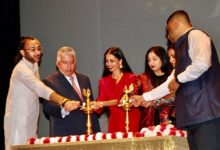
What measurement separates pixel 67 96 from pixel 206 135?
1.45 m

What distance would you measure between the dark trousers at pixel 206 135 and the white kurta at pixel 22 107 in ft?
5.17

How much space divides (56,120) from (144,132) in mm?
1285

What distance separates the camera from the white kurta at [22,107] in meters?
4.71

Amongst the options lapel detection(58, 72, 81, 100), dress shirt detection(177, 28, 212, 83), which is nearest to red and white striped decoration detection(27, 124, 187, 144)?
dress shirt detection(177, 28, 212, 83)

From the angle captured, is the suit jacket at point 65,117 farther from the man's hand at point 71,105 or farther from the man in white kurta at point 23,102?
the man's hand at point 71,105

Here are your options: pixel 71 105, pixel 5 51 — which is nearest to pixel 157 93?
pixel 71 105

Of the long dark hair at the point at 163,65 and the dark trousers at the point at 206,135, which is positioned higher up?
the long dark hair at the point at 163,65

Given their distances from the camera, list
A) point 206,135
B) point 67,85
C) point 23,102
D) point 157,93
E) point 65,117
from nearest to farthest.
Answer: point 206,135, point 157,93, point 65,117, point 67,85, point 23,102

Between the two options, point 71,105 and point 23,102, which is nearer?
point 71,105

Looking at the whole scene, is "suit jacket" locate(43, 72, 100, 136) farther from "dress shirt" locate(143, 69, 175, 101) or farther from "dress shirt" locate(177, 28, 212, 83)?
"dress shirt" locate(177, 28, 212, 83)

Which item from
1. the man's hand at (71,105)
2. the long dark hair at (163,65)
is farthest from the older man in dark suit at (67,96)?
the long dark hair at (163,65)

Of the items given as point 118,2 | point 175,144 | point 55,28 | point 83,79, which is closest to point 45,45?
point 55,28

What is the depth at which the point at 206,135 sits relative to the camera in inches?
141

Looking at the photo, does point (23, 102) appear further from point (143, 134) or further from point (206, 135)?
point (206, 135)
